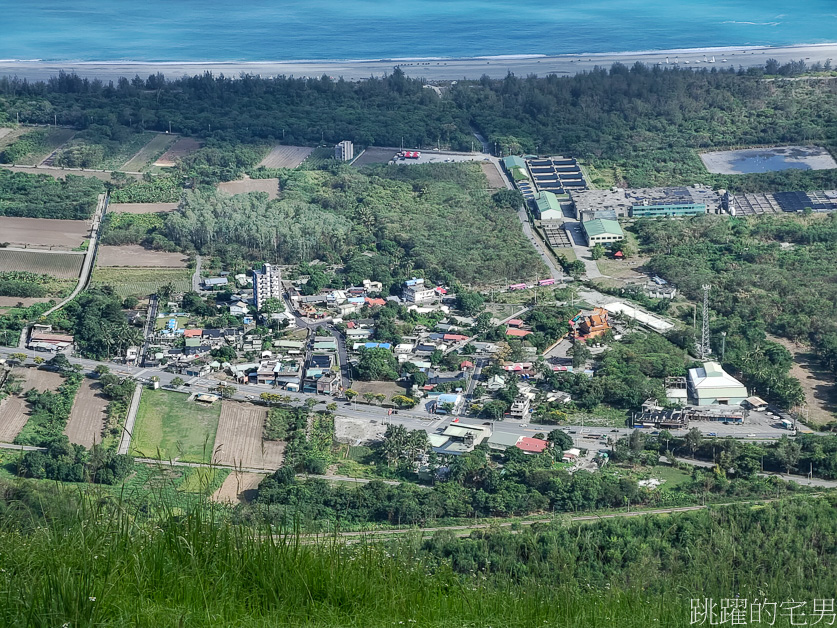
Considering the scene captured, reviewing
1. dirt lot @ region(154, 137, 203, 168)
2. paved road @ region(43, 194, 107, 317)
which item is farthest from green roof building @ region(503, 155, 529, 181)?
paved road @ region(43, 194, 107, 317)

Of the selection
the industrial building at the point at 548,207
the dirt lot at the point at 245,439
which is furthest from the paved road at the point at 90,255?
the industrial building at the point at 548,207

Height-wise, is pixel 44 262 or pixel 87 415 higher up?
pixel 44 262

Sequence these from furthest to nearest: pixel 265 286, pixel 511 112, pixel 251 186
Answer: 1. pixel 511 112
2. pixel 251 186
3. pixel 265 286

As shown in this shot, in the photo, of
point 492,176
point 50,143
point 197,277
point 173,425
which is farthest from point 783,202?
point 50,143

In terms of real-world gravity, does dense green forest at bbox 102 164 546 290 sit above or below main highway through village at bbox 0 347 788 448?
above

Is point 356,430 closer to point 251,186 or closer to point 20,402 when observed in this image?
point 20,402

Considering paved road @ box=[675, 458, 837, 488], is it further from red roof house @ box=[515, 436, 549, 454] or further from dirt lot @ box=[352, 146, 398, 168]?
dirt lot @ box=[352, 146, 398, 168]

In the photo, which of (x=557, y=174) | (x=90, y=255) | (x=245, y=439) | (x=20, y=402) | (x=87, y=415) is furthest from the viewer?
(x=557, y=174)
